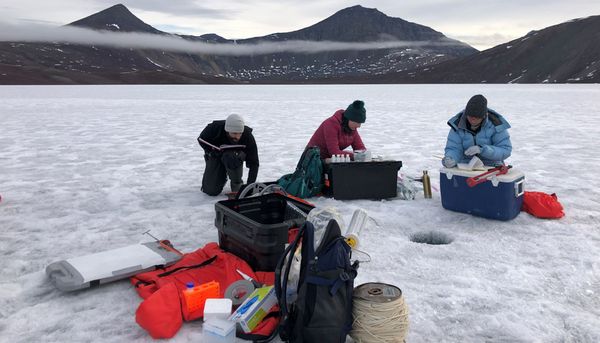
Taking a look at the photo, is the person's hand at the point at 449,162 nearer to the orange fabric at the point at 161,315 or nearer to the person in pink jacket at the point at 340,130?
the person in pink jacket at the point at 340,130

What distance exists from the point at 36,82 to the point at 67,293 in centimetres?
12964

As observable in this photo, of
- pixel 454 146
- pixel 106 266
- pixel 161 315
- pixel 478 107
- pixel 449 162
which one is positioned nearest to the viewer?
pixel 161 315

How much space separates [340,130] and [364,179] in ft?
2.13

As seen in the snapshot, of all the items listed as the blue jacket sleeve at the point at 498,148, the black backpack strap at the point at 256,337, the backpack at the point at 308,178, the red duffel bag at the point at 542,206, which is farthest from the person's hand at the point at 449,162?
the black backpack strap at the point at 256,337

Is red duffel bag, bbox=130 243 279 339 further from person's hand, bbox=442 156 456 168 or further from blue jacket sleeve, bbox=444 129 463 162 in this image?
blue jacket sleeve, bbox=444 129 463 162

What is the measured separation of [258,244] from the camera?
3.04m

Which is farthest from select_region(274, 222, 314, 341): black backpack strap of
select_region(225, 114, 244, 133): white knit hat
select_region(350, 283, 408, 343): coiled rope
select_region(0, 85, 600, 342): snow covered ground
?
select_region(225, 114, 244, 133): white knit hat

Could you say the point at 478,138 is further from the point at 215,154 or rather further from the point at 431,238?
the point at 215,154

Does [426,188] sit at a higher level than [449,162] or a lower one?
lower

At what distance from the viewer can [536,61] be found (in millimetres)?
137375

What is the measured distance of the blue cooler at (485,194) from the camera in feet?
13.7

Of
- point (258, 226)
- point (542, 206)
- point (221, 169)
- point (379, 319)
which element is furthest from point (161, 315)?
point (542, 206)

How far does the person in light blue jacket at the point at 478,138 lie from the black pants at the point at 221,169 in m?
2.19

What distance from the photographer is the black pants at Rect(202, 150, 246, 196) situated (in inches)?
207
